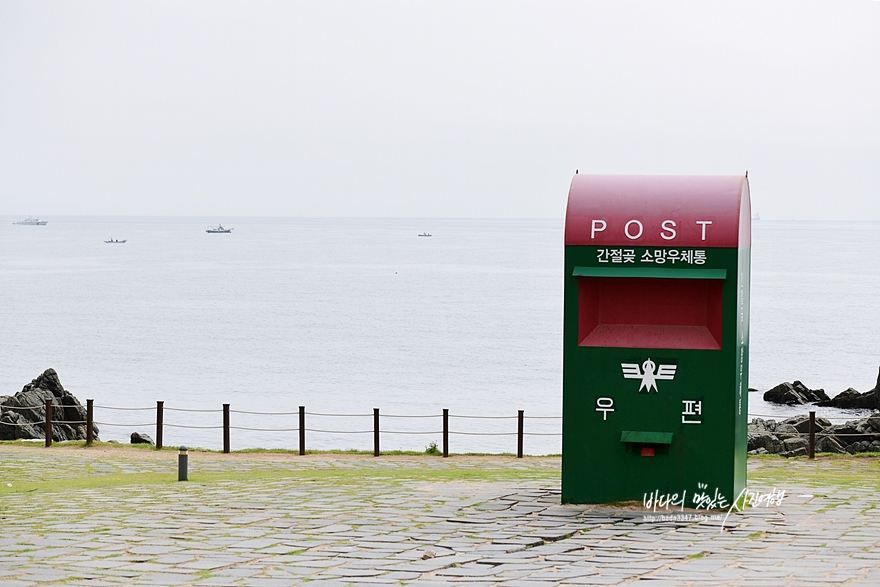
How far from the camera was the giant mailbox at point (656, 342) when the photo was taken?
9570mm

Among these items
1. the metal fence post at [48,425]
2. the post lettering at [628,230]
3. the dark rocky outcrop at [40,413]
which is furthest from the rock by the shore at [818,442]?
the dark rocky outcrop at [40,413]

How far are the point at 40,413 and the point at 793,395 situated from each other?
27910mm

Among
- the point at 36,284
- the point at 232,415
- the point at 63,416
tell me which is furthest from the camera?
the point at 36,284

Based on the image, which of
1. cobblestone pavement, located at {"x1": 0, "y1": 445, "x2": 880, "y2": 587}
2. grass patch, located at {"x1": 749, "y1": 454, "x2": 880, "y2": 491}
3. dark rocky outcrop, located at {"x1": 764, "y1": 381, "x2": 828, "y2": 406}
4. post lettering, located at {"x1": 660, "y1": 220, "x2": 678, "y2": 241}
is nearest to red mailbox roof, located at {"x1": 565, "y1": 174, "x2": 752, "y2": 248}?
post lettering, located at {"x1": 660, "y1": 220, "x2": 678, "y2": 241}

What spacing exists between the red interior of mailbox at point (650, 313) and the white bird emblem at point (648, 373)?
0.57ft

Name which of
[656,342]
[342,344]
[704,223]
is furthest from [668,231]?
[342,344]

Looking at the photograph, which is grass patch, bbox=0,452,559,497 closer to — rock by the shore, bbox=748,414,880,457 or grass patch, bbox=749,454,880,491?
grass patch, bbox=749,454,880,491

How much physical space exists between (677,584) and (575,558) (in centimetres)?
102

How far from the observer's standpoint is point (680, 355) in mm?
9625

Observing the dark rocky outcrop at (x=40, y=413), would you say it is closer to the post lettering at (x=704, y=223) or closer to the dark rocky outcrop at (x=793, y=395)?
the post lettering at (x=704, y=223)

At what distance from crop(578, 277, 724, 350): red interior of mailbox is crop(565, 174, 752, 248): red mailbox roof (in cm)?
40

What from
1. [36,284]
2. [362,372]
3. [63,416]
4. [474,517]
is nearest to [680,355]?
[474,517]

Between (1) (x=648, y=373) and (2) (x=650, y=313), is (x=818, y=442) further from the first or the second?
(1) (x=648, y=373)

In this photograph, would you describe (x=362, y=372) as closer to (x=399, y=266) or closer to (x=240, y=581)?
(x=240, y=581)
